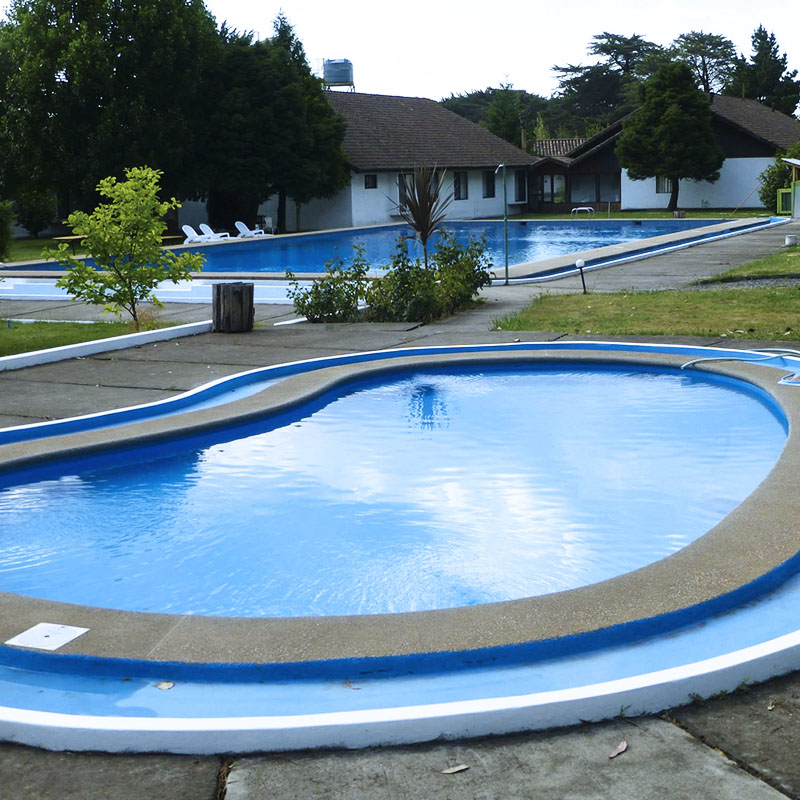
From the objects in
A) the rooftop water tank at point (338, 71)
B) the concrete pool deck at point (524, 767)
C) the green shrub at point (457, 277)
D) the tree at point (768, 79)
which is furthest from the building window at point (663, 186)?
the concrete pool deck at point (524, 767)

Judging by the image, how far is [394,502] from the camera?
761 centimetres

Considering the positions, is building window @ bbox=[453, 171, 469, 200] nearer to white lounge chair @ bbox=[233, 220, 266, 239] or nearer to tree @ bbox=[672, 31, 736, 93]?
white lounge chair @ bbox=[233, 220, 266, 239]

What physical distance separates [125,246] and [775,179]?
3554cm

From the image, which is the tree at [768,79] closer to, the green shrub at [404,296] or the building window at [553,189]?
the building window at [553,189]

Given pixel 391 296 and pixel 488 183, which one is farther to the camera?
pixel 488 183

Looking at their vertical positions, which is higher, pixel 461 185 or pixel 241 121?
pixel 241 121

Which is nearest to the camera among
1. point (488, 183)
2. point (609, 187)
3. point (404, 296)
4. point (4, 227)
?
point (404, 296)

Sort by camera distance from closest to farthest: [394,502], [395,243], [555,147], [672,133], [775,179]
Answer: [394,502] < [395,243] < [775,179] < [672,133] < [555,147]

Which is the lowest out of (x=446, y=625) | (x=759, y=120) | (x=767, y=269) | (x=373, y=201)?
(x=446, y=625)

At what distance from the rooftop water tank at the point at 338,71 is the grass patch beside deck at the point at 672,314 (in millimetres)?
45439

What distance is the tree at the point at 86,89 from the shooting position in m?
34.0

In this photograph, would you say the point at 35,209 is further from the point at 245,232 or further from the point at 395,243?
the point at 395,243

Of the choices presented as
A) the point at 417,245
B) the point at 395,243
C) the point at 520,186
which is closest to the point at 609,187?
the point at 520,186

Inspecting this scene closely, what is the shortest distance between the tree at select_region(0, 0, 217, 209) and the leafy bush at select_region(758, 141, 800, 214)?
23774 mm
